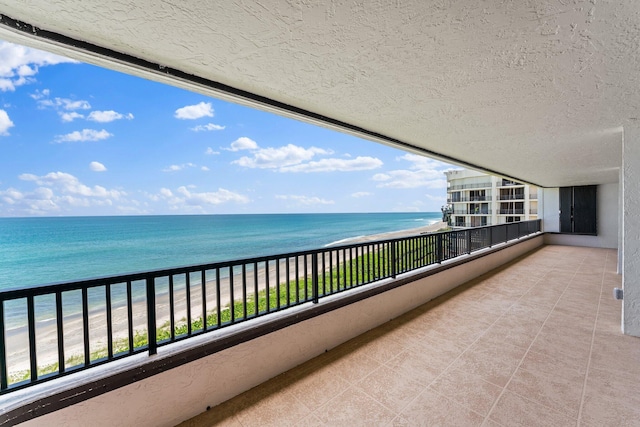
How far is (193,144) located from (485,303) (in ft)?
153

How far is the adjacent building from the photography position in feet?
80.0

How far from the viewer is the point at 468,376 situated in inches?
83.0

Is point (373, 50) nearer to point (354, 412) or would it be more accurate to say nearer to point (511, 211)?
point (354, 412)

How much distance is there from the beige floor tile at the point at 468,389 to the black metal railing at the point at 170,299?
1.14 meters

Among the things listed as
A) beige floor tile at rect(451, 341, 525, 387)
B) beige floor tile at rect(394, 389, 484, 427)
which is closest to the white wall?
beige floor tile at rect(451, 341, 525, 387)

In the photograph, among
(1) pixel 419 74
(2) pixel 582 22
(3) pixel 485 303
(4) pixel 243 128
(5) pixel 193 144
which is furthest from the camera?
(4) pixel 243 128

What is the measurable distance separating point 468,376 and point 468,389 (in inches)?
6.6

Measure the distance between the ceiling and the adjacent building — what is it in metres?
25.0

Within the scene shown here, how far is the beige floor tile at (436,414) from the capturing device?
5.50 ft

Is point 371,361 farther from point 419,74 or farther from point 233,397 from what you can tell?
point 419,74

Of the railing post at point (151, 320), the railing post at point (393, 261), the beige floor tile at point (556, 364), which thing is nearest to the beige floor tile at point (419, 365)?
the beige floor tile at point (556, 364)

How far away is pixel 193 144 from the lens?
140 feet

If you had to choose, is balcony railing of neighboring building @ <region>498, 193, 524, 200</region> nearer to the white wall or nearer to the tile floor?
the white wall

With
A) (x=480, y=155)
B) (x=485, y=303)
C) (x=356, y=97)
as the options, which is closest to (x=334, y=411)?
(x=356, y=97)
